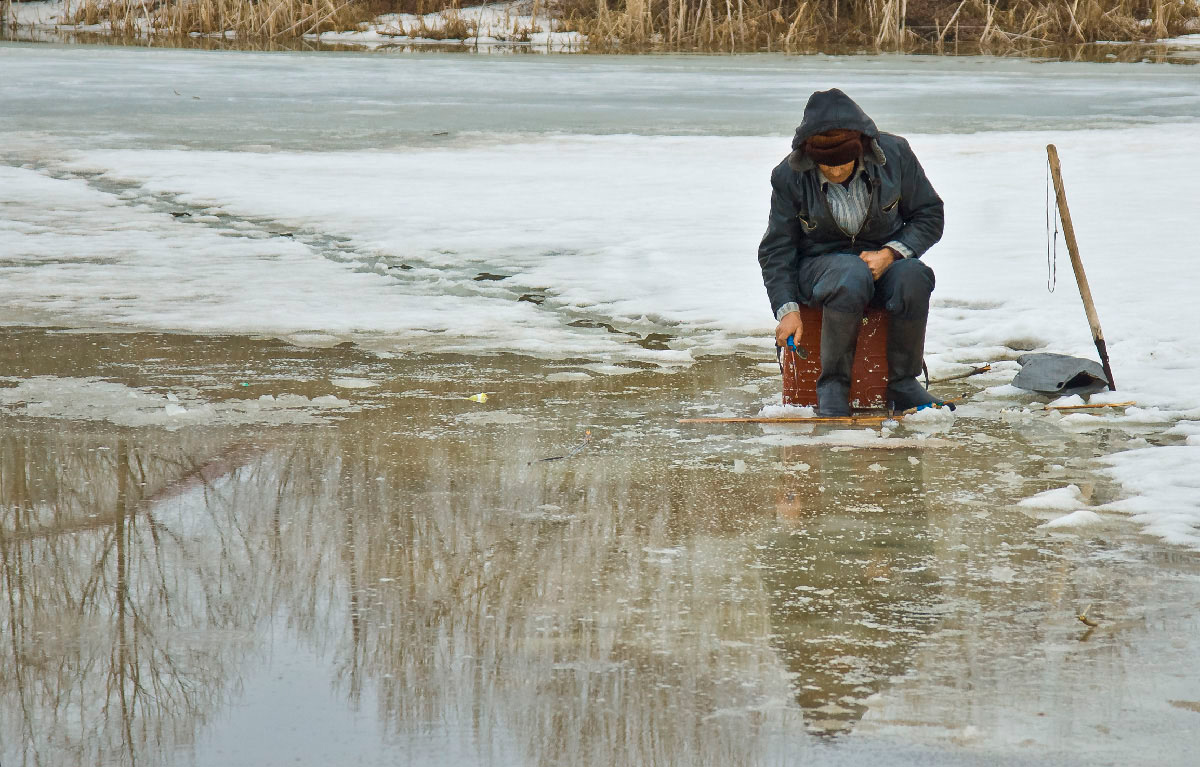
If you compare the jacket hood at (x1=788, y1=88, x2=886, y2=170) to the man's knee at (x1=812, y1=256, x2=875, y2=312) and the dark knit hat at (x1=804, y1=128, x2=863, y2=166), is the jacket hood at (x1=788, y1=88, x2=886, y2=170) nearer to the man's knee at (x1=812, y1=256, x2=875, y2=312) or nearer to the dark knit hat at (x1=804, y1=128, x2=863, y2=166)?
the dark knit hat at (x1=804, y1=128, x2=863, y2=166)

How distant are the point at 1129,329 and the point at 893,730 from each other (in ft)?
13.4

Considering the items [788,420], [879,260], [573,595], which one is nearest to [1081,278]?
[879,260]

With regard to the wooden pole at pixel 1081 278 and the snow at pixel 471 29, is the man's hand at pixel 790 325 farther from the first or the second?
the snow at pixel 471 29

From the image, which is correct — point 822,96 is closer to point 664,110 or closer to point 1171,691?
point 1171,691

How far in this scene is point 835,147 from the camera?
456 cm

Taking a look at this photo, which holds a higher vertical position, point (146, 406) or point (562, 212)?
point (562, 212)

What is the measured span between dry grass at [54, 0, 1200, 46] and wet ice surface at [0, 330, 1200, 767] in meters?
20.1

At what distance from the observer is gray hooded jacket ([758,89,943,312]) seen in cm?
476

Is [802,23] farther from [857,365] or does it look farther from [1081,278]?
[857,365]

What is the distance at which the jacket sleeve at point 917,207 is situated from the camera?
15.7ft

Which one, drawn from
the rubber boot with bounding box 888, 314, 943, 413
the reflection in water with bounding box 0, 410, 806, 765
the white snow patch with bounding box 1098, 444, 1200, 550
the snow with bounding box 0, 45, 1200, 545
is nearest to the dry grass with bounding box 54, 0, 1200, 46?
the snow with bounding box 0, 45, 1200, 545

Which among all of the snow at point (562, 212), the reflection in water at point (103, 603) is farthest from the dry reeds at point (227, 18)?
the reflection in water at point (103, 603)

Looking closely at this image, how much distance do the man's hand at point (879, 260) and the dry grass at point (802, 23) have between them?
1931cm

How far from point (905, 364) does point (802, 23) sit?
21322mm
